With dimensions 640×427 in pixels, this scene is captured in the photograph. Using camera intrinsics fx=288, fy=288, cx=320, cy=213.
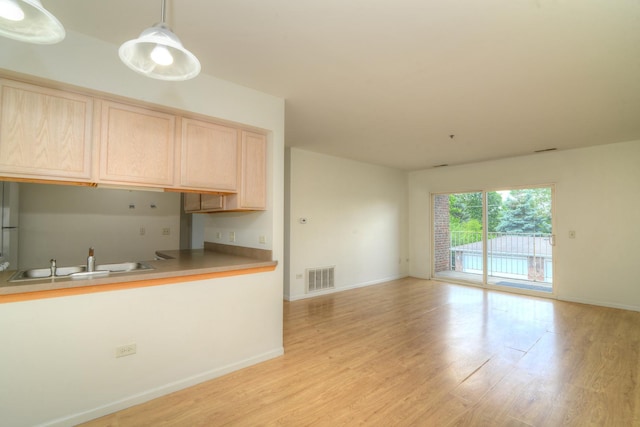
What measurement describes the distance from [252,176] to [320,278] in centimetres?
303

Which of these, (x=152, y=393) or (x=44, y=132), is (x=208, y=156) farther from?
(x=152, y=393)

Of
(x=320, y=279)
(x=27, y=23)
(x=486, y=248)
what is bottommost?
(x=320, y=279)

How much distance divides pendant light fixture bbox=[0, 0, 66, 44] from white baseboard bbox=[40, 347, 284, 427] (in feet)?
7.25

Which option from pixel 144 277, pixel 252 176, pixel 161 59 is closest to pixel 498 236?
pixel 252 176

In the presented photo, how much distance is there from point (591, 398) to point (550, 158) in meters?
4.27

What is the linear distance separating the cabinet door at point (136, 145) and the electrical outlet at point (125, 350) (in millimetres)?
1208

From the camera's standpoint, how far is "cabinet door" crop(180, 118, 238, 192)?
2.49 meters

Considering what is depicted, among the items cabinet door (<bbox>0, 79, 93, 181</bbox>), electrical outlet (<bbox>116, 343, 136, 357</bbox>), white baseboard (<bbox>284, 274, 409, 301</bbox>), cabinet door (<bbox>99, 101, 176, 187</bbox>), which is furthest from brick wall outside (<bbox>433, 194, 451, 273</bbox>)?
cabinet door (<bbox>0, 79, 93, 181</bbox>)

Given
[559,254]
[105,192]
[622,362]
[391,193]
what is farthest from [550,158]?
[105,192]

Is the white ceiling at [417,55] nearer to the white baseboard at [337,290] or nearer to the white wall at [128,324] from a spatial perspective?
the white wall at [128,324]

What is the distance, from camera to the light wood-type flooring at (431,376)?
202cm

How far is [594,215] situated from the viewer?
15.5 feet

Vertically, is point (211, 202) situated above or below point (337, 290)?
above

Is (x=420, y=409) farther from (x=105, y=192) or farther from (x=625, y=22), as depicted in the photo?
(x=105, y=192)
